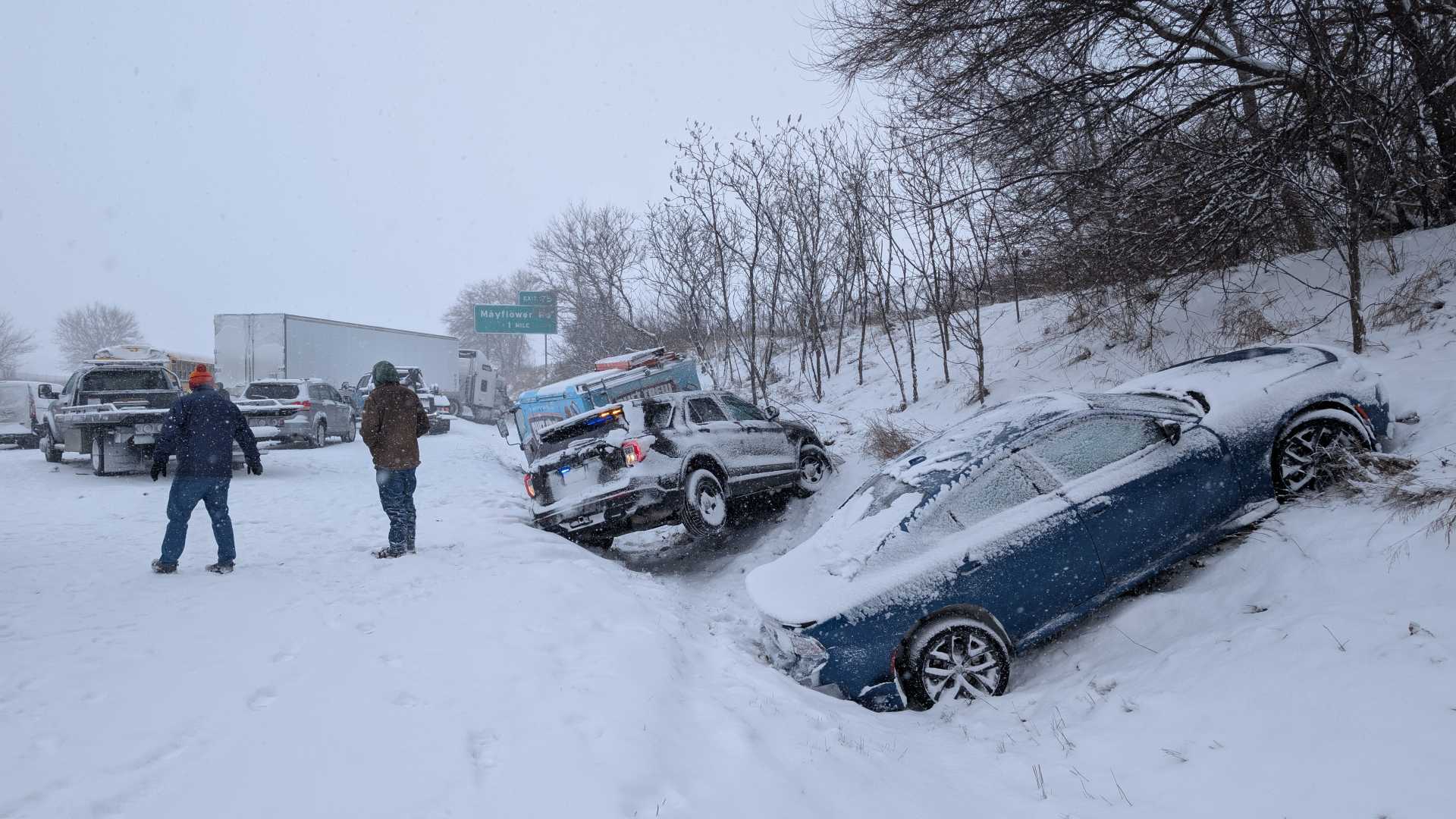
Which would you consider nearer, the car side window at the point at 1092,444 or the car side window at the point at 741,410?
the car side window at the point at 1092,444

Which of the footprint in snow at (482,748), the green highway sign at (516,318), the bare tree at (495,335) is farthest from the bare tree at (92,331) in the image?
the footprint in snow at (482,748)

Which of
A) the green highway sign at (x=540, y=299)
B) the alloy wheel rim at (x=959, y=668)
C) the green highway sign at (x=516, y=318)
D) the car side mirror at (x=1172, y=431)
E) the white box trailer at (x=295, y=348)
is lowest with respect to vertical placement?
the alloy wheel rim at (x=959, y=668)

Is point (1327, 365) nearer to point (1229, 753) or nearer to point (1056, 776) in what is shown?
point (1229, 753)

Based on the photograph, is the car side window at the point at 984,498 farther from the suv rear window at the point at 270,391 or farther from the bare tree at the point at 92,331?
A: the bare tree at the point at 92,331

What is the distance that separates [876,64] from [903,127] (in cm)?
97

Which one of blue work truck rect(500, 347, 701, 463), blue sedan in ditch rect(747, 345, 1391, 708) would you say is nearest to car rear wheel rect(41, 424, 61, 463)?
blue work truck rect(500, 347, 701, 463)

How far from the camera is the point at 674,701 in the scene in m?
3.64

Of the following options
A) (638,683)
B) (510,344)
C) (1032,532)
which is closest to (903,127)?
(1032,532)

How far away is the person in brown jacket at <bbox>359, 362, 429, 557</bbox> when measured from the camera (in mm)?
6707

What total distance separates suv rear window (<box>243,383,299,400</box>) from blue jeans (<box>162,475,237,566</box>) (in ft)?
41.2

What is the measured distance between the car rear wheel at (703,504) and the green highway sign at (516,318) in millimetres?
23173

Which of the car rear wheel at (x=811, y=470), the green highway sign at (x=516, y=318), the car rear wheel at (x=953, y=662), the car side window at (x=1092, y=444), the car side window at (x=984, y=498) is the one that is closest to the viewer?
the car rear wheel at (x=953, y=662)

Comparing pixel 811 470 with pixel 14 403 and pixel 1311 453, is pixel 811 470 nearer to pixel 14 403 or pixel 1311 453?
pixel 1311 453

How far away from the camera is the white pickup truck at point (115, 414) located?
11023 millimetres
